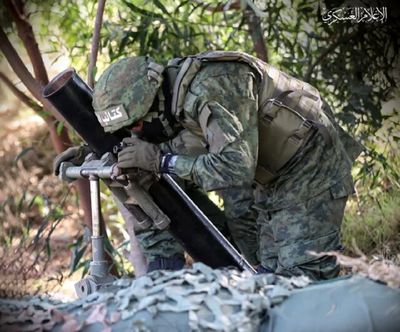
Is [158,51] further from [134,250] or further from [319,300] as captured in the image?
[319,300]

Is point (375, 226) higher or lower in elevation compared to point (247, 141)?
lower

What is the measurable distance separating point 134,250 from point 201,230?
2.90 feet

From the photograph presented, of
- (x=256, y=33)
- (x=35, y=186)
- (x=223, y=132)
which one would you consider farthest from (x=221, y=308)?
(x=35, y=186)

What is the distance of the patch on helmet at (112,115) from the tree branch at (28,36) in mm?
1479

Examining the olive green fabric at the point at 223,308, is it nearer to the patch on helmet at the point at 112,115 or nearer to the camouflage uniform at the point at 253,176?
the camouflage uniform at the point at 253,176

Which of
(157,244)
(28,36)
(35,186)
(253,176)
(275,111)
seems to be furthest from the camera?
(35,186)

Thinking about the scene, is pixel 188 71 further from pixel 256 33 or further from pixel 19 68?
pixel 256 33

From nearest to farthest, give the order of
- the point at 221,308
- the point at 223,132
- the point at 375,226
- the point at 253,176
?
the point at 221,308
the point at 223,132
the point at 253,176
the point at 375,226

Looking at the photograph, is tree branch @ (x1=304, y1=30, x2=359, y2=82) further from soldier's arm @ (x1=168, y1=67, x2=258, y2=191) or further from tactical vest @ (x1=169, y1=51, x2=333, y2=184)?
soldier's arm @ (x1=168, y1=67, x2=258, y2=191)

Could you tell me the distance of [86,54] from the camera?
5.36m

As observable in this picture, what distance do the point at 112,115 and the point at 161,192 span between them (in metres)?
0.46

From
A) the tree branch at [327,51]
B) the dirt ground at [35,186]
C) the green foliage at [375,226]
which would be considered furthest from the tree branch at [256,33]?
the dirt ground at [35,186]

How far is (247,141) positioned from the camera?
2.99 meters

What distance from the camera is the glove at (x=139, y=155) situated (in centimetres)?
296
